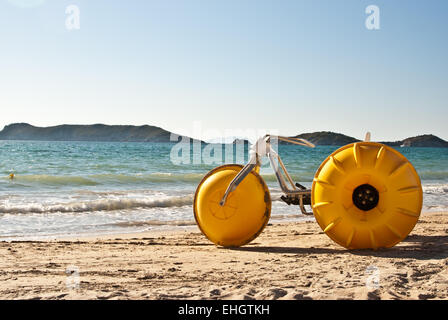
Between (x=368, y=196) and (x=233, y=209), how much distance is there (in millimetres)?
1774

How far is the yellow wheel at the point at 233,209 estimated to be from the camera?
604cm

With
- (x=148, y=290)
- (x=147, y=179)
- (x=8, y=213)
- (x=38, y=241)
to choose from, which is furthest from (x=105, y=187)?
(x=148, y=290)

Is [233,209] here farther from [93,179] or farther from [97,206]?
[93,179]

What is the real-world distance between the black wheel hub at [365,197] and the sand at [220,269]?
612 mm

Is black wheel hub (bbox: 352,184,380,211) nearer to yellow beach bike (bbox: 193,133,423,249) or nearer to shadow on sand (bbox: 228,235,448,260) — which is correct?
yellow beach bike (bbox: 193,133,423,249)

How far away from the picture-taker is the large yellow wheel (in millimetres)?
5461

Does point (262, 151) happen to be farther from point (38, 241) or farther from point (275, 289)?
point (38, 241)

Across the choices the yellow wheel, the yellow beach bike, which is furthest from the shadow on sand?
the yellow wheel

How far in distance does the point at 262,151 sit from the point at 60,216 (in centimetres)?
583

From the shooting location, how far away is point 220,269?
502 centimetres

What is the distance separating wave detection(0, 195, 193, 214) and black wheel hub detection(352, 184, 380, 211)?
728 centimetres

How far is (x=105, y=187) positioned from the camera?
17031mm

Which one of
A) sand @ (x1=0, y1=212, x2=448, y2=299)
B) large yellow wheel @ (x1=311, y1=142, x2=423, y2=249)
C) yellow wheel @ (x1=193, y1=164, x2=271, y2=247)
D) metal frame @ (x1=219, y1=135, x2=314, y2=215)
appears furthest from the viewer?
metal frame @ (x1=219, y1=135, x2=314, y2=215)

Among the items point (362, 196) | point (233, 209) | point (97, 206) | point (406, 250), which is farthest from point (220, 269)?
point (97, 206)
